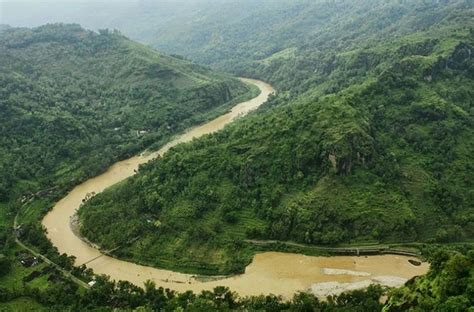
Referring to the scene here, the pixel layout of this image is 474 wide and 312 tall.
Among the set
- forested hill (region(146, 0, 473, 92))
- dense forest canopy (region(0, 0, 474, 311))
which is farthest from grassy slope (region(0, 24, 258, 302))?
forested hill (region(146, 0, 473, 92))

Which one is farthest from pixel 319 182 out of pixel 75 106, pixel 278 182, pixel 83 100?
pixel 83 100

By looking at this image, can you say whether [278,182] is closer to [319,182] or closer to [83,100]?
[319,182]

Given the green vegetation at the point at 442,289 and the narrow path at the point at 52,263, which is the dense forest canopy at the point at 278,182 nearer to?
the green vegetation at the point at 442,289

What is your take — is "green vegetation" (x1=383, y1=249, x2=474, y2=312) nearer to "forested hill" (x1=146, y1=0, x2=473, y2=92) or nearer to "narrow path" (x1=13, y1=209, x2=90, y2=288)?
"narrow path" (x1=13, y1=209, x2=90, y2=288)

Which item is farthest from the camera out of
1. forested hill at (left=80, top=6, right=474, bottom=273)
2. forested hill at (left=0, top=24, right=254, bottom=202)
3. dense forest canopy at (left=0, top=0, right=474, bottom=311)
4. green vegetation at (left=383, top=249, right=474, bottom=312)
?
forested hill at (left=0, top=24, right=254, bottom=202)

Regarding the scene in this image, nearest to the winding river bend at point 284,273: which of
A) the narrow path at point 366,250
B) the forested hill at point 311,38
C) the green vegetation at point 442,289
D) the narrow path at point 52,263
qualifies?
the narrow path at point 366,250

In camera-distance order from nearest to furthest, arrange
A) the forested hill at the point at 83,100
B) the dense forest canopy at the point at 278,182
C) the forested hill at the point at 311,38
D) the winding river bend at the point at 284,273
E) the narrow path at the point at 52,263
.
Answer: the dense forest canopy at the point at 278,182 < the winding river bend at the point at 284,273 < the narrow path at the point at 52,263 < the forested hill at the point at 83,100 < the forested hill at the point at 311,38
